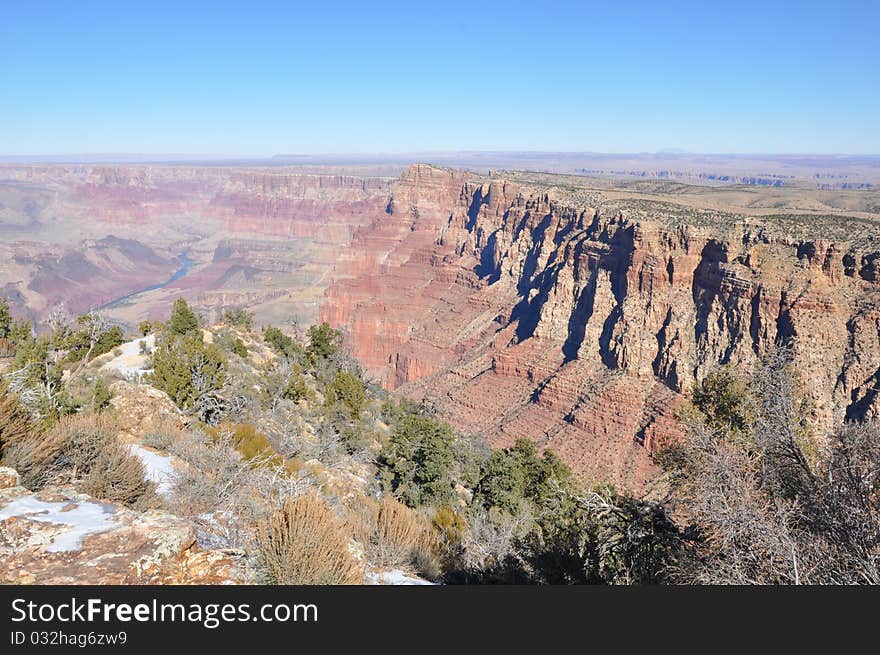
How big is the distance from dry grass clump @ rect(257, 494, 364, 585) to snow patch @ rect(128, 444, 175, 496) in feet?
11.7

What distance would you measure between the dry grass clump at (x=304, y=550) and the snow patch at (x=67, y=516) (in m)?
1.89

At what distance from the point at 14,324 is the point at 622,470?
38637 millimetres

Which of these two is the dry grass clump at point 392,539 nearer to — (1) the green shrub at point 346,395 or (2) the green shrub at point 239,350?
(1) the green shrub at point 346,395

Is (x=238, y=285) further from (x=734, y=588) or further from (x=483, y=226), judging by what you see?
(x=734, y=588)

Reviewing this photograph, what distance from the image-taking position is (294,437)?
18641 millimetres

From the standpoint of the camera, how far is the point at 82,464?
317 inches

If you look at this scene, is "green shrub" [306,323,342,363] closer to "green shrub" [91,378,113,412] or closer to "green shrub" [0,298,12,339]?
"green shrub" [0,298,12,339]

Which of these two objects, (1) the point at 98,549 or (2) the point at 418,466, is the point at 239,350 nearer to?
(2) the point at 418,466

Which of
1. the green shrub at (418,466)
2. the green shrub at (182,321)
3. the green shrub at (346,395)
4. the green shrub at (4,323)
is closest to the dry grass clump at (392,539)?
the green shrub at (418,466)

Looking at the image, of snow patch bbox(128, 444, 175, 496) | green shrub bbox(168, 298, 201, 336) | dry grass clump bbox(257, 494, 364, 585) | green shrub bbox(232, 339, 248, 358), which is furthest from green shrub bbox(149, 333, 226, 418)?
dry grass clump bbox(257, 494, 364, 585)

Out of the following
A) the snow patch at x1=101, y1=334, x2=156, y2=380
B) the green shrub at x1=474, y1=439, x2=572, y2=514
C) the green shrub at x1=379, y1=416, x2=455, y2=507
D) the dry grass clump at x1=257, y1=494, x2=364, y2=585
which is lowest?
the green shrub at x1=474, y1=439, x2=572, y2=514

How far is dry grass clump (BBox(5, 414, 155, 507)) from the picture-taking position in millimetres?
7547

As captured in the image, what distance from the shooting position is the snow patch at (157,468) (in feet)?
29.5

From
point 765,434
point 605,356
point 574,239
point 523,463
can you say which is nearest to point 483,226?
point 574,239
